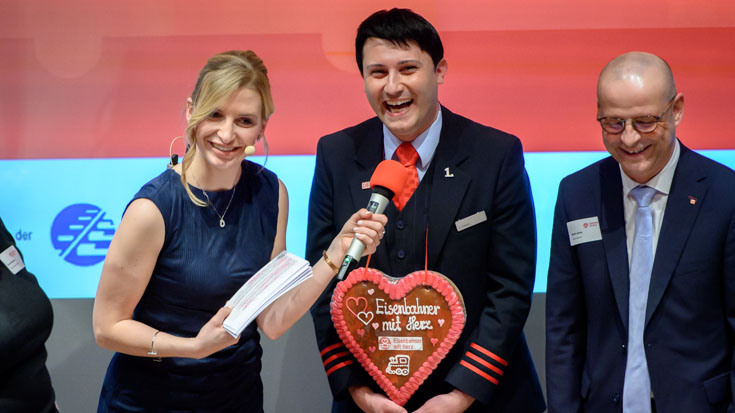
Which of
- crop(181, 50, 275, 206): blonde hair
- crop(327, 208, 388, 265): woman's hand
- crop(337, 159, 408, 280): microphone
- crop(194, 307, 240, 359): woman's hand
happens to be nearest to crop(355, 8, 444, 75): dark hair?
crop(181, 50, 275, 206): blonde hair

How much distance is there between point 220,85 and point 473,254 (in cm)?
102

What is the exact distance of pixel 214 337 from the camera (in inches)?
90.1

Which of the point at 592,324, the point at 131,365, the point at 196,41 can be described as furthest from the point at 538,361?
the point at 196,41

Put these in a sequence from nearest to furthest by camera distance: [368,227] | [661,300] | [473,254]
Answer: [368,227] < [661,300] < [473,254]

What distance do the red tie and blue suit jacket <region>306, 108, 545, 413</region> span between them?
1.3 inches

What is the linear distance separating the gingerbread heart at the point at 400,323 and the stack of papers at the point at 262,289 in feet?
0.92

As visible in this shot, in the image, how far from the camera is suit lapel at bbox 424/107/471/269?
2488 mm

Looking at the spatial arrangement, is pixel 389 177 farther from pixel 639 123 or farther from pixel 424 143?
pixel 639 123

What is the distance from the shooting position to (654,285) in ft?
7.48

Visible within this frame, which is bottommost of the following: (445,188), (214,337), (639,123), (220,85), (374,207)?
(214,337)

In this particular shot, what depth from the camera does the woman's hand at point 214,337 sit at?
2287mm

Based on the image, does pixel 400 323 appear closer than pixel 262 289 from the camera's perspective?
No

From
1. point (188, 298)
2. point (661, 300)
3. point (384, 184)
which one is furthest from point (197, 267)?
point (661, 300)

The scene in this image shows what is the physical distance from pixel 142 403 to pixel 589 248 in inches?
62.4
